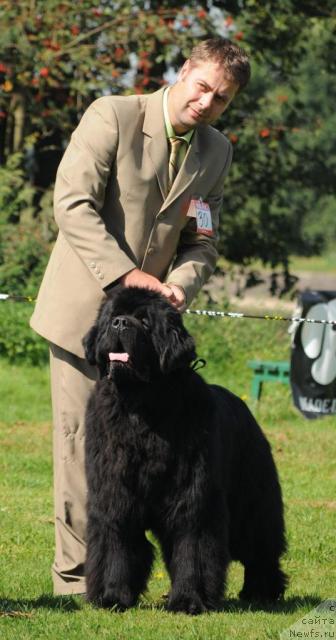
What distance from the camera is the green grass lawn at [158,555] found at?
471 cm

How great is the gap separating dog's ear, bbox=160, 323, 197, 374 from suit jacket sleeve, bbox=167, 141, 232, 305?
520 millimetres

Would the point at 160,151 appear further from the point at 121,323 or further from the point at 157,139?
the point at 121,323

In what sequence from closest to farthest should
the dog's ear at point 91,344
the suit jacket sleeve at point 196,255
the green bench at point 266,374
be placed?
the dog's ear at point 91,344 → the suit jacket sleeve at point 196,255 → the green bench at point 266,374

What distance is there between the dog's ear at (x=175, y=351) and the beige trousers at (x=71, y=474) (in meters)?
0.80

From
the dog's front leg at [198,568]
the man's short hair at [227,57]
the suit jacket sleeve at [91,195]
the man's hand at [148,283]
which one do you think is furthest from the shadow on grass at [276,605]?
the man's short hair at [227,57]

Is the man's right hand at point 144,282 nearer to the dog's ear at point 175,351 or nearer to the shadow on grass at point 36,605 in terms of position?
the dog's ear at point 175,351

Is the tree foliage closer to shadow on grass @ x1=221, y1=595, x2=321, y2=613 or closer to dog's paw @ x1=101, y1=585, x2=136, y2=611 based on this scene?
shadow on grass @ x1=221, y1=595, x2=321, y2=613

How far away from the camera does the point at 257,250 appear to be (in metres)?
17.2

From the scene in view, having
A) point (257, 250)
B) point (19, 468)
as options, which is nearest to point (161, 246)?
point (19, 468)

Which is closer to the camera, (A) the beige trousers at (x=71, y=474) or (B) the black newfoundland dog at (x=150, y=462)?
(B) the black newfoundland dog at (x=150, y=462)

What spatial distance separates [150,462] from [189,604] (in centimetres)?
65

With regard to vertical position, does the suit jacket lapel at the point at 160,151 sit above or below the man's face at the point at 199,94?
below

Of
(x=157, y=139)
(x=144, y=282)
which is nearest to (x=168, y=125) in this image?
(x=157, y=139)

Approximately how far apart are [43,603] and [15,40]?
11.0 metres
